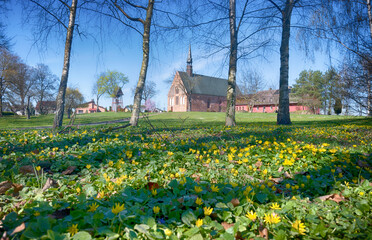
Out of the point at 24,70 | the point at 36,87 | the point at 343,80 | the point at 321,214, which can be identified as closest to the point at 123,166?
the point at 321,214

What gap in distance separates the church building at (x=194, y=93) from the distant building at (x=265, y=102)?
6.43 metres

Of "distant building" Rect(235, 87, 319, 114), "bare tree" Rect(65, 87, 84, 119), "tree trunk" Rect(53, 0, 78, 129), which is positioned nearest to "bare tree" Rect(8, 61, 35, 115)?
"bare tree" Rect(65, 87, 84, 119)

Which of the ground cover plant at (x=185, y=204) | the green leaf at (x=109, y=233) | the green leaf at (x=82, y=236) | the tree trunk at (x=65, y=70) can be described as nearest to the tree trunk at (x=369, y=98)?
the ground cover plant at (x=185, y=204)

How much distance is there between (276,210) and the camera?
1603 mm

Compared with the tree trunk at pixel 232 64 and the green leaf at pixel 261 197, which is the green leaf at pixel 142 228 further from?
the tree trunk at pixel 232 64

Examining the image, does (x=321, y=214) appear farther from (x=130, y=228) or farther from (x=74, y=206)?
(x=74, y=206)

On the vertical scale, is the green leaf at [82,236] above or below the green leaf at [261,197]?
above

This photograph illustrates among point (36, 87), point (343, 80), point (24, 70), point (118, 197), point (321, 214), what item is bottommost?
point (321, 214)

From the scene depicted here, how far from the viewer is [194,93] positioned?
168ft

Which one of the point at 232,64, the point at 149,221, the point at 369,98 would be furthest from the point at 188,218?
the point at 369,98

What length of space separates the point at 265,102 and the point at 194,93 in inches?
758

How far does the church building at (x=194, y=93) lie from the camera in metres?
49.5

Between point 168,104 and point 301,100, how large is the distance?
3292 centimetres

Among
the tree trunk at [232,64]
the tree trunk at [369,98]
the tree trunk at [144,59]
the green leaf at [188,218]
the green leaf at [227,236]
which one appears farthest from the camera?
the tree trunk at [144,59]
